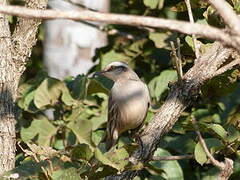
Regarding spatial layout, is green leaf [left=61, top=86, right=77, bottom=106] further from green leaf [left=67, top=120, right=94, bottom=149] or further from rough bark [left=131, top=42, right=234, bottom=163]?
rough bark [left=131, top=42, right=234, bottom=163]

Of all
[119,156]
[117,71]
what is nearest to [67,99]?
[117,71]

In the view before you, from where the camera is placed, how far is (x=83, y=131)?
3197 millimetres

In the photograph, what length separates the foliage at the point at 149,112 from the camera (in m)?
2.58

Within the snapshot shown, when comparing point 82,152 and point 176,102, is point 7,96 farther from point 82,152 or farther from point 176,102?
point 176,102

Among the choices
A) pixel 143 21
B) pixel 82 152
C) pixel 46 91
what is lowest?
pixel 46 91

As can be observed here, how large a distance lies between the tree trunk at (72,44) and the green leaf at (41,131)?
5.78 feet

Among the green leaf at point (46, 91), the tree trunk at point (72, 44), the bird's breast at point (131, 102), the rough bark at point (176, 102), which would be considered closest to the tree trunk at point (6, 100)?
the rough bark at point (176, 102)

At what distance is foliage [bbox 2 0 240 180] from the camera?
101 inches

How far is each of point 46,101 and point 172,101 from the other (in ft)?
4.35

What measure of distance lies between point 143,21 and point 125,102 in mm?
2363

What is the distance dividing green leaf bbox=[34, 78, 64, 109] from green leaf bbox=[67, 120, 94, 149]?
0.32 metres

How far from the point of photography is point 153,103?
3.74m

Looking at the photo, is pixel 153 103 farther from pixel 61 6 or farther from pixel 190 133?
pixel 61 6

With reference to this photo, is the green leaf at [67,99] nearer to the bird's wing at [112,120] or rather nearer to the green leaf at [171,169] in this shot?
the bird's wing at [112,120]
